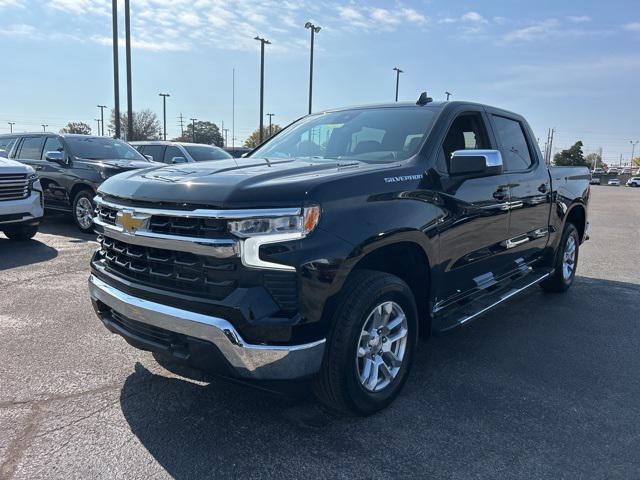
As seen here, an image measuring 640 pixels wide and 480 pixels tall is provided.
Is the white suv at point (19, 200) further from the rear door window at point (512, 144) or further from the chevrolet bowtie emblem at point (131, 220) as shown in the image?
the rear door window at point (512, 144)

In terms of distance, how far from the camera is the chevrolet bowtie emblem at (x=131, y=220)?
2.83 meters

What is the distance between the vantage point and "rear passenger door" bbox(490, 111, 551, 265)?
4.50 metres

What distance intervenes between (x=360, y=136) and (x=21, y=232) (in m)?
6.82

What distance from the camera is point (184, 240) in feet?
8.65

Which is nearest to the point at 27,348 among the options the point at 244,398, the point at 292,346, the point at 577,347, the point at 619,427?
the point at 244,398

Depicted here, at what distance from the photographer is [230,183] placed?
106 inches

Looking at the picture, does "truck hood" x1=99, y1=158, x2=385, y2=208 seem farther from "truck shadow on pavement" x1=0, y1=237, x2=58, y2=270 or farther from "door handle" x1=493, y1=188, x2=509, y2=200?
"truck shadow on pavement" x1=0, y1=237, x2=58, y2=270

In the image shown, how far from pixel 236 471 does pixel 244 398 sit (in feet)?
2.50

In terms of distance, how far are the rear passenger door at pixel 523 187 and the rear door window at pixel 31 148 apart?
30.1ft

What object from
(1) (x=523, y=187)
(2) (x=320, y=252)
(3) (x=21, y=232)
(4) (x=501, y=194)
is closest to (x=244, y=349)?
(2) (x=320, y=252)

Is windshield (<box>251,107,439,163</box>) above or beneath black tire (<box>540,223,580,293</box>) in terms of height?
above

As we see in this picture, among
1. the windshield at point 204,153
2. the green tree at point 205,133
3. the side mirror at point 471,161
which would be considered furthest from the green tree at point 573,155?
the side mirror at point 471,161

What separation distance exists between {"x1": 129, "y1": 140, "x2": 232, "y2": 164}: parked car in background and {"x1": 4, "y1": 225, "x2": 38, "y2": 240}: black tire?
4183mm

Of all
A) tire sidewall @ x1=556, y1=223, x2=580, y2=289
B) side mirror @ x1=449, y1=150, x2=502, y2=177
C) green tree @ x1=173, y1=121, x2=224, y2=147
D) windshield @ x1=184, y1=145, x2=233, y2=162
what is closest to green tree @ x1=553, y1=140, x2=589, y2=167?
green tree @ x1=173, y1=121, x2=224, y2=147
